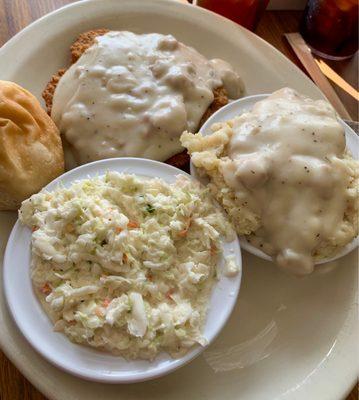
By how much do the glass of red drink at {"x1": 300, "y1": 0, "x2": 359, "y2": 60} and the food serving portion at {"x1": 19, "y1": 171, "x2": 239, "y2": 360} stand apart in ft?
5.02

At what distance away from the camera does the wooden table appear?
1.70m

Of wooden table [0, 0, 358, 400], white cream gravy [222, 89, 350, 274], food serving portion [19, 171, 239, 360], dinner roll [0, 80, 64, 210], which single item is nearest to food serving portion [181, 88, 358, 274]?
white cream gravy [222, 89, 350, 274]

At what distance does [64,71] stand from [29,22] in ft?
1.53

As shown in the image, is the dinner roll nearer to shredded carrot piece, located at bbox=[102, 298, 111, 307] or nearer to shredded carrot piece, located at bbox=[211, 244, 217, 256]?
shredded carrot piece, located at bbox=[102, 298, 111, 307]

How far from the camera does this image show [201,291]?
1.69 meters

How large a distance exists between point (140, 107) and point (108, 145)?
0.21 m

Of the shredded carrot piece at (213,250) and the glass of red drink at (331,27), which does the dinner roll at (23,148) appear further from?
the glass of red drink at (331,27)

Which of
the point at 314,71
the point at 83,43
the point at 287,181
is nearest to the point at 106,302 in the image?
the point at 287,181

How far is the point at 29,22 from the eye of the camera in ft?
8.32

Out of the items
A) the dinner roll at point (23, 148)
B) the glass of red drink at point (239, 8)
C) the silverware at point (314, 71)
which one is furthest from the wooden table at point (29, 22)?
the dinner roll at point (23, 148)

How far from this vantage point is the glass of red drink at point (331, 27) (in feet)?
8.75

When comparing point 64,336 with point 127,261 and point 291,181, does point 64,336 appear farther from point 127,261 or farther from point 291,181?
point 291,181

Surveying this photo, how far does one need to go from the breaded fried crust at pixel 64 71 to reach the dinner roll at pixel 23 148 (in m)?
0.27

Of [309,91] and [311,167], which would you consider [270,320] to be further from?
[309,91]
